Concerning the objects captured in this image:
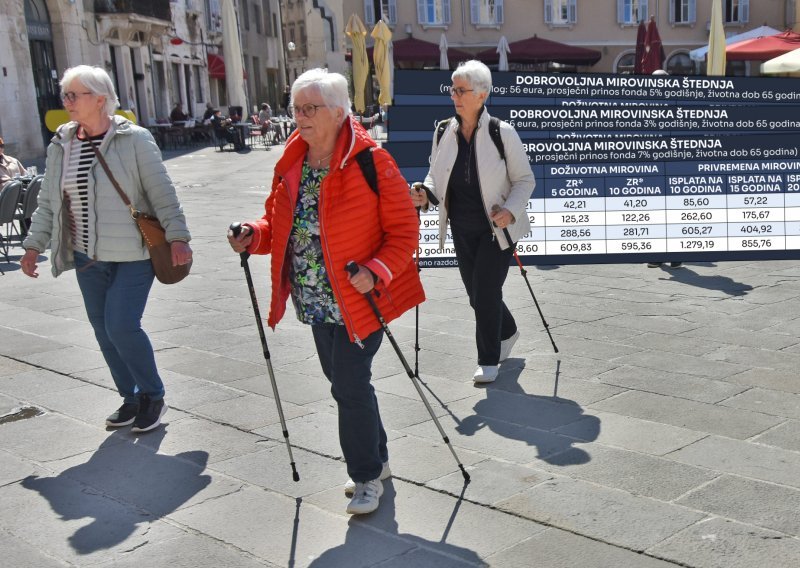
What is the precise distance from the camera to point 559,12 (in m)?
46.1

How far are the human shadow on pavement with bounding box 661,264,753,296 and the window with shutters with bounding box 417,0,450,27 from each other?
126ft

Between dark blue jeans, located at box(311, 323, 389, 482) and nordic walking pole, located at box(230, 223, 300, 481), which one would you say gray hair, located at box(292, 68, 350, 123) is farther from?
dark blue jeans, located at box(311, 323, 389, 482)

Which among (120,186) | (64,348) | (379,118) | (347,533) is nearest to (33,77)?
(379,118)

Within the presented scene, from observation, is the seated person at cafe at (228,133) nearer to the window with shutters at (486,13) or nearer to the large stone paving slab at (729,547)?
the window with shutters at (486,13)

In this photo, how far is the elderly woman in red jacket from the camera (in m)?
3.78

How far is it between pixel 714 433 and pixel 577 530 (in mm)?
1311

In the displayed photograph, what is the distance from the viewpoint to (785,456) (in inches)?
174

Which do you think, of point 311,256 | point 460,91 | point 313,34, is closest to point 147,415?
point 311,256

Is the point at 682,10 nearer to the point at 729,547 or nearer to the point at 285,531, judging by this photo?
the point at 729,547

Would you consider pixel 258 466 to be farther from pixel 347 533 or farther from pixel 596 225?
pixel 596 225

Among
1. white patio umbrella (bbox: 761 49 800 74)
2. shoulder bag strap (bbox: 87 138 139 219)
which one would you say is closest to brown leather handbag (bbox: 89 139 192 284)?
shoulder bag strap (bbox: 87 138 139 219)

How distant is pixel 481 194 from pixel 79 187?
2.09m

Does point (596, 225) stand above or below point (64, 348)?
above

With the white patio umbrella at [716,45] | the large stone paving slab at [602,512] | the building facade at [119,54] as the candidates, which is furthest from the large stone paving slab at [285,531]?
the building facade at [119,54]
